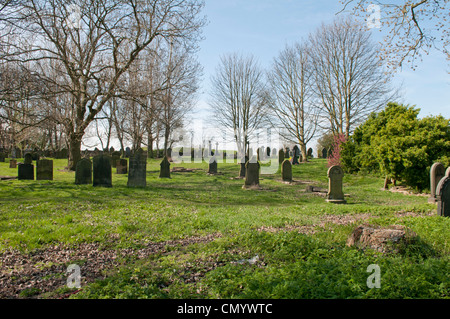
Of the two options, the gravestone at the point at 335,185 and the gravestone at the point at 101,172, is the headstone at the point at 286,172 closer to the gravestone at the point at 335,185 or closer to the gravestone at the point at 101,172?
the gravestone at the point at 335,185

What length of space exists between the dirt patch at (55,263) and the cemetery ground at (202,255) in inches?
0.6

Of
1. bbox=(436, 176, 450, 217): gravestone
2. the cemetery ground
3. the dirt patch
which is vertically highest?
bbox=(436, 176, 450, 217): gravestone

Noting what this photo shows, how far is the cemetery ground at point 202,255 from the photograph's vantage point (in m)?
3.67

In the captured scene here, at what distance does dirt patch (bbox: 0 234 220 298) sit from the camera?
4195 mm

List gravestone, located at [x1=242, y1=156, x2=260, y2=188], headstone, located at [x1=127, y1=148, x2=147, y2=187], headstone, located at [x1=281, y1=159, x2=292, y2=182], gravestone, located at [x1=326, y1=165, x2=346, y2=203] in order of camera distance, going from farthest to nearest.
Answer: headstone, located at [x1=281, y1=159, x2=292, y2=182] → gravestone, located at [x1=242, y1=156, x2=260, y2=188] → headstone, located at [x1=127, y1=148, x2=147, y2=187] → gravestone, located at [x1=326, y1=165, x2=346, y2=203]

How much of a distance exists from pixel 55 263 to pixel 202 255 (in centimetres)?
230

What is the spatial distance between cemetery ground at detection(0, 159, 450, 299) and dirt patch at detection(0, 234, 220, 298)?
16mm

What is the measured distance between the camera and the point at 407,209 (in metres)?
9.94

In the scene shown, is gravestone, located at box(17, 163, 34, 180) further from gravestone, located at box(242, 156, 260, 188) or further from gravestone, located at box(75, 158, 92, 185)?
gravestone, located at box(242, 156, 260, 188)

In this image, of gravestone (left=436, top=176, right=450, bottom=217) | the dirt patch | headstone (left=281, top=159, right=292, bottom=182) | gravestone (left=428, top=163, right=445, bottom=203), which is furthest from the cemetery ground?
headstone (left=281, top=159, right=292, bottom=182)

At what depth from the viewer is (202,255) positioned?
16.7 feet

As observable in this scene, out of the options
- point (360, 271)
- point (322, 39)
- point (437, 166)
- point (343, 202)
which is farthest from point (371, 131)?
point (360, 271)
